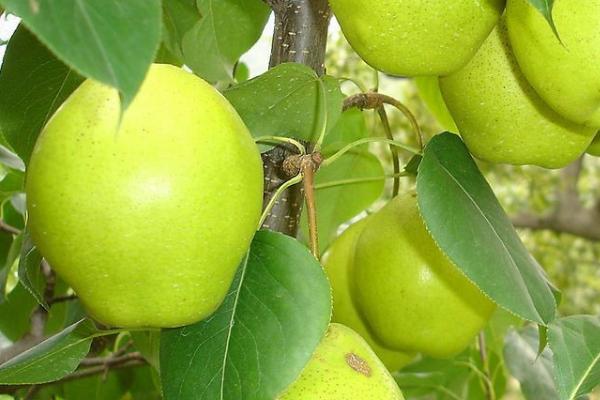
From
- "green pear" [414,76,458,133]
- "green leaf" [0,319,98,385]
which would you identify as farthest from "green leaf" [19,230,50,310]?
"green pear" [414,76,458,133]

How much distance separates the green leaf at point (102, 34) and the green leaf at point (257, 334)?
0.76 ft

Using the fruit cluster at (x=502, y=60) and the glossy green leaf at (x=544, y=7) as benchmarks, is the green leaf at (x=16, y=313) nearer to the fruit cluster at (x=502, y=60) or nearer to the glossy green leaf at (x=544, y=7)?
the fruit cluster at (x=502, y=60)

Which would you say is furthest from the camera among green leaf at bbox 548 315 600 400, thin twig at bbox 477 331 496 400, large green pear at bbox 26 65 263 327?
thin twig at bbox 477 331 496 400

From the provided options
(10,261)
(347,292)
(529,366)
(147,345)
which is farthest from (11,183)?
(529,366)

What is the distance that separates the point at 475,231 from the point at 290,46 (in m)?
0.25

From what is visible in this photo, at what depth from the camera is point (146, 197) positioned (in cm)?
50

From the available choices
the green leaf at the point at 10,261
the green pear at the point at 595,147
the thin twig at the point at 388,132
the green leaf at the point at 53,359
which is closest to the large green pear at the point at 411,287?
the thin twig at the point at 388,132

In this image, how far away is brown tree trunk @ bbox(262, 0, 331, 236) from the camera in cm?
78

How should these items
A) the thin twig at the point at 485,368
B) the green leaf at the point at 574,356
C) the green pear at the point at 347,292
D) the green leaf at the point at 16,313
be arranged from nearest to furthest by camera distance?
the green leaf at the point at 574,356, the green pear at the point at 347,292, the green leaf at the point at 16,313, the thin twig at the point at 485,368

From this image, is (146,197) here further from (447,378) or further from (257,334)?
(447,378)

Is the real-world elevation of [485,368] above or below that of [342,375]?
below

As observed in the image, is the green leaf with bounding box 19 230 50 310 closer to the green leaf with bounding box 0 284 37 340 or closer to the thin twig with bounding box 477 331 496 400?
the green leaf with bounding box 0 284 37 340

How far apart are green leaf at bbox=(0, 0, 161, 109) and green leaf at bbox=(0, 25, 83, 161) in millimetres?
326

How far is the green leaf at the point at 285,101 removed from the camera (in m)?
0.75
